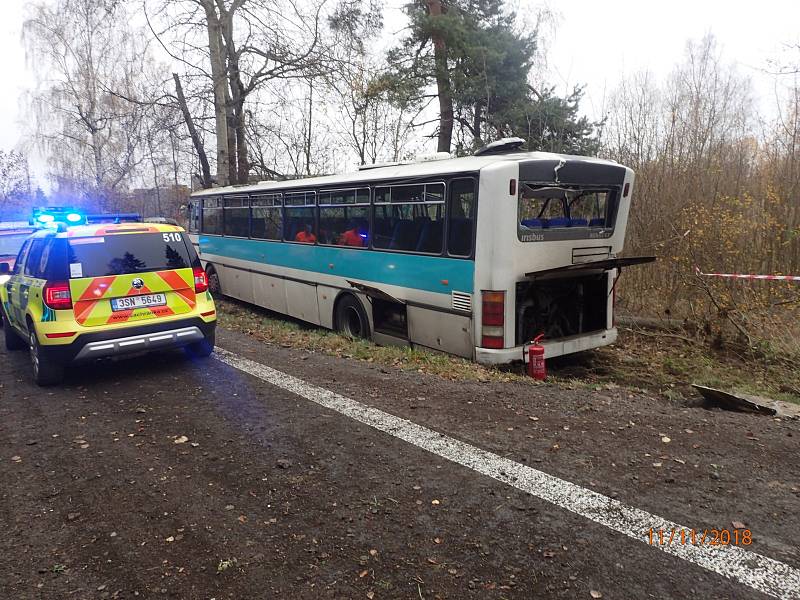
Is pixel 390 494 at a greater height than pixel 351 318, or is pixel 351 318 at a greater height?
pixel 351 318

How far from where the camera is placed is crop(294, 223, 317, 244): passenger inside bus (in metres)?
9.69

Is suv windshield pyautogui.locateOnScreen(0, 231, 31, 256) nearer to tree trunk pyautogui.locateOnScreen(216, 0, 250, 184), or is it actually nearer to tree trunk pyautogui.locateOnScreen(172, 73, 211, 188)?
tree trunk pyautogui.locateOnScreen(172, 73, 211, 188)

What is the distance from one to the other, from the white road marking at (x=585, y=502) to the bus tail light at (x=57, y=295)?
8.92ft

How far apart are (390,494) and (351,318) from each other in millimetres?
5642

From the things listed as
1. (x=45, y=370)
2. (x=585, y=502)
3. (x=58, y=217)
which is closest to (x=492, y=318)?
(x=585, y=502)

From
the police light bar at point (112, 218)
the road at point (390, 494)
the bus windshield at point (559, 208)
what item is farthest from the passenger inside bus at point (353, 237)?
the road at point (390, 494)

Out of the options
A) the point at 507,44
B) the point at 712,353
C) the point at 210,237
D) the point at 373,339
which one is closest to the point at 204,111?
the point at 210,237

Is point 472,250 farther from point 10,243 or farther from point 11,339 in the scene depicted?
point 10,243

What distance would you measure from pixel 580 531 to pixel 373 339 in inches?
219

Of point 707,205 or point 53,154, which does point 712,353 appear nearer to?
point 707,205

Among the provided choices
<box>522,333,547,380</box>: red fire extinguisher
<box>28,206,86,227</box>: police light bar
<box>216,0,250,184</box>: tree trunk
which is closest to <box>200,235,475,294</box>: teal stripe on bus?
<box>522,333,547,380</box>: red fire extinguisher

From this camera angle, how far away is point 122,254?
20.5 ft

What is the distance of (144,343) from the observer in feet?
20.3
